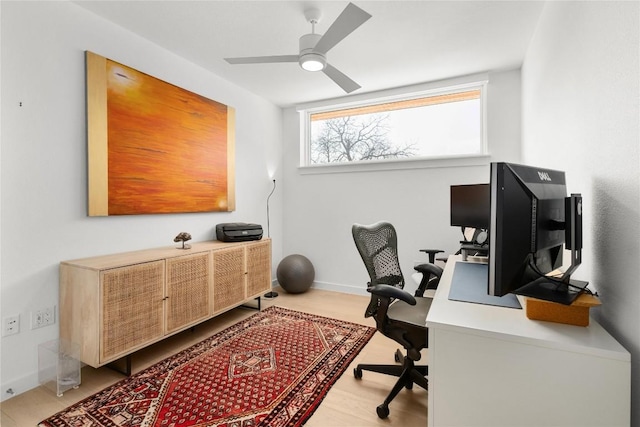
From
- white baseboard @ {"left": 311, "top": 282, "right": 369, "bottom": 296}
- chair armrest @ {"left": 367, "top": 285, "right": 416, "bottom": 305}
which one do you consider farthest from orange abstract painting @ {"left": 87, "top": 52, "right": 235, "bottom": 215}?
chair armrest @ {"left": 367, "top": 285, "right": 416, "bottom": 305}

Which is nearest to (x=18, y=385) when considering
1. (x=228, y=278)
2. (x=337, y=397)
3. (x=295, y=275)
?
(x=228, y=278)

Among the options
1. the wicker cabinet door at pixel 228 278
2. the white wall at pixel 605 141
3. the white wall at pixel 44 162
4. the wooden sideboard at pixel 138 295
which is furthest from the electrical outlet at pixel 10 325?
the white wall at pixel 605 141

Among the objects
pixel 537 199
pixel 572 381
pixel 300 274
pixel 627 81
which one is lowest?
pixel 300 274

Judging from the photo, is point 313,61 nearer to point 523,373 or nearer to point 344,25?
point 344,25

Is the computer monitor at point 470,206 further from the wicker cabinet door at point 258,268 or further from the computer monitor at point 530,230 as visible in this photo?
the wicker cabinet door at point 258,268

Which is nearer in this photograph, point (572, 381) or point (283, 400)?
point (572, 381)

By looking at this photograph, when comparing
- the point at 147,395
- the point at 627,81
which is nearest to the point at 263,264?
the point at 147,395

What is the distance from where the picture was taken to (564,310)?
1066mm

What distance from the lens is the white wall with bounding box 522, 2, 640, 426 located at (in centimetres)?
98

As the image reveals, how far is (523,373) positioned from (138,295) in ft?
7.36

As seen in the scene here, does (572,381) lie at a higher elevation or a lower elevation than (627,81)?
lower

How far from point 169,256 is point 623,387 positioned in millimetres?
2536

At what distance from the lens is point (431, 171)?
355 centimetres

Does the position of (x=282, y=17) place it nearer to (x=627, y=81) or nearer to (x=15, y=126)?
(x=15, y=126)
